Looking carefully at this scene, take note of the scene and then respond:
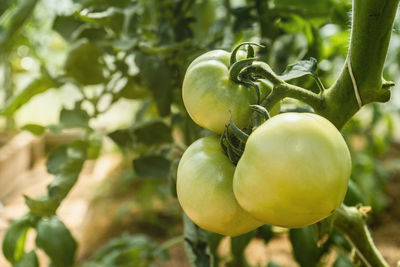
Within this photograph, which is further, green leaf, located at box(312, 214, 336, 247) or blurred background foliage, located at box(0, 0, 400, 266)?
blurred background foliage, located at box(0, 0, 400, 266)

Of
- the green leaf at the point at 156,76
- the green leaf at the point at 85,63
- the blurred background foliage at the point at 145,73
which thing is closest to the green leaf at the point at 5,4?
the blurred background foliage at the point at 145,73

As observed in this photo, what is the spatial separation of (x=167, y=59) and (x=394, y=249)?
820mm

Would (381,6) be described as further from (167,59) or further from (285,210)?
(167,59)

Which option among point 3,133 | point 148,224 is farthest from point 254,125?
point 3,133

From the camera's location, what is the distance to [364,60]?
11.1 inches

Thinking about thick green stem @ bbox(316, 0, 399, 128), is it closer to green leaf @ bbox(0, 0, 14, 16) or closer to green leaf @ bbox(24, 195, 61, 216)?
green leaf @ bbox(24, 195, 61, 216)

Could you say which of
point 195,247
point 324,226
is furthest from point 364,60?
point 195,247

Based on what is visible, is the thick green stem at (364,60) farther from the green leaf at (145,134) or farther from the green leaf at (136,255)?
the green leaf at (136,255)

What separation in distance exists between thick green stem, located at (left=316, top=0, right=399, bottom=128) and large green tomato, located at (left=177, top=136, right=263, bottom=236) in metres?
0.09

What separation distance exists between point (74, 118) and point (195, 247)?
0.99 ft

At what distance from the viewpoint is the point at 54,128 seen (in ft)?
1.95

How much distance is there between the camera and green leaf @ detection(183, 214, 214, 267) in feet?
1.43

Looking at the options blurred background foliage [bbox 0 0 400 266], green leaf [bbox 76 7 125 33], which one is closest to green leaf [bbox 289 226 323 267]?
blurred background foliage [bbox 0 0 400 266]

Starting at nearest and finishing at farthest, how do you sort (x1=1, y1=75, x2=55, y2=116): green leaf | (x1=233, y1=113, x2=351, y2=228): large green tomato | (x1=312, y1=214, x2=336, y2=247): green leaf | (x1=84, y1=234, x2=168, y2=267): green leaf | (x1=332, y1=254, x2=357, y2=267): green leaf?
1. (x1=233, y1=113, x2=351, y2=228): large green tomato
2. (x1=312, y1=214, x2=336, y2=247): green leaf
3. (x1=332, y1=254, x2=357, y2=267): green leaf
4. (x1=1, y1=75, x2=55, y2=116): green leaf
5. (x1=84, y1=234, x2=168, y2=267): green leaf
